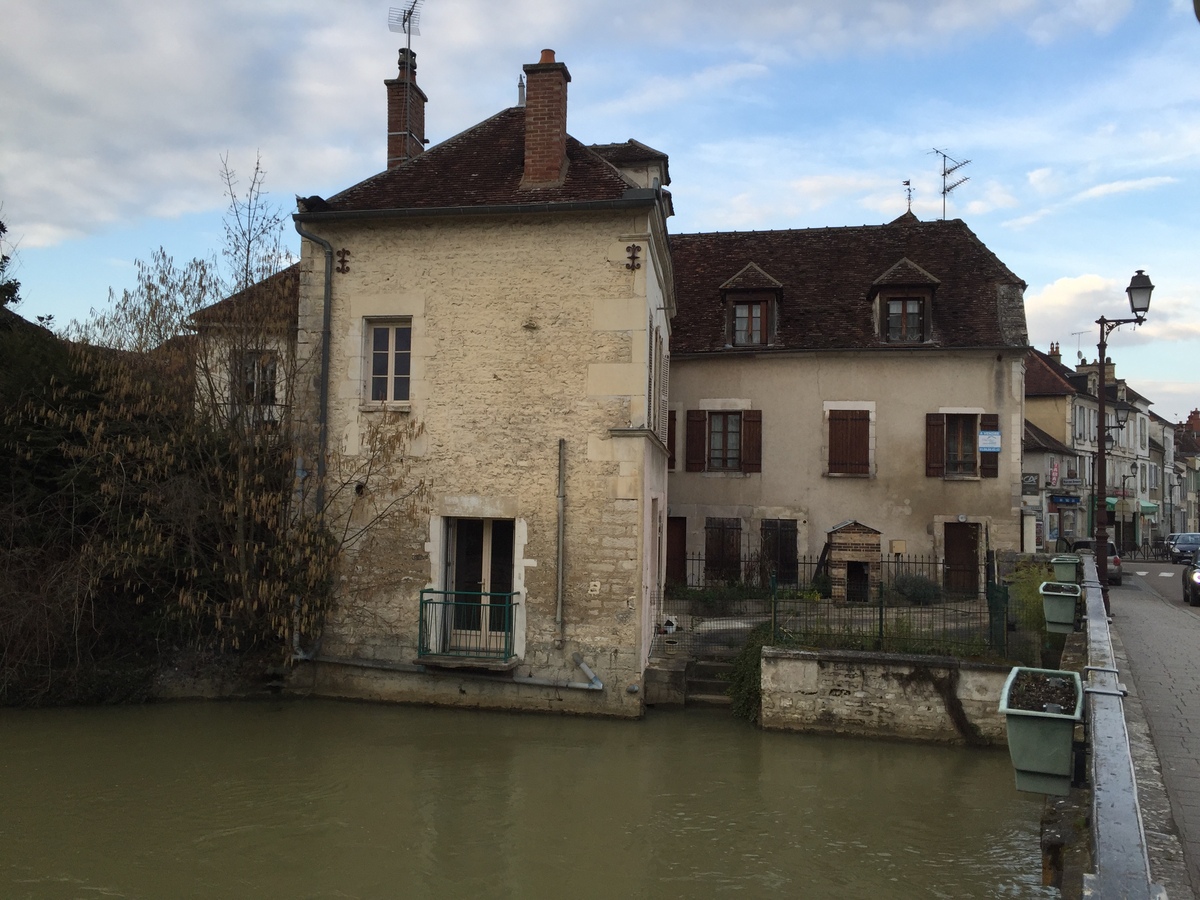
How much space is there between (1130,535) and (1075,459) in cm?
1127

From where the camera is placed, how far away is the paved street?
397 centimetres

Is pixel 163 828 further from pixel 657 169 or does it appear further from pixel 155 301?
pixel 657 169

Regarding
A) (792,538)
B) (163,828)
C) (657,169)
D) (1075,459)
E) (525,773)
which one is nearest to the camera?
(163,828)

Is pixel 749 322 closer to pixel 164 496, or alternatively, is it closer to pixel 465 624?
pixel 465 624

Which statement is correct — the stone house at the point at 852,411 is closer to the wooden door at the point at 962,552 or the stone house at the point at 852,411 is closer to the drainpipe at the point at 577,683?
the wooden door at the point at 962,552

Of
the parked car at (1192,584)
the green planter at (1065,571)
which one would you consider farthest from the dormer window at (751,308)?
the parked car at (1192,584)

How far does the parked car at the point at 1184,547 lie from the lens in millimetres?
33688

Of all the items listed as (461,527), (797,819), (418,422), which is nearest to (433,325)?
(418,422)

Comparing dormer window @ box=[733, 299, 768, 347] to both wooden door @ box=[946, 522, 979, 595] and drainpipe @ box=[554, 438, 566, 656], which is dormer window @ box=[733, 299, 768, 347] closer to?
wooden door @ box=[946, 522, 979, 595]

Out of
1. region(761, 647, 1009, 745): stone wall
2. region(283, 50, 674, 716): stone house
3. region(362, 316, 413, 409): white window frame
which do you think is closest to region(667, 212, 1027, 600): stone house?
region(283, 50, 674, 716): stone house

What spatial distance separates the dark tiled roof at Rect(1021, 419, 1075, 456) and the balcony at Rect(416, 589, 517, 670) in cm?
2418

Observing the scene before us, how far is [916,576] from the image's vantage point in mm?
17031

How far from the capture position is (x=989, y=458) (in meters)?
18.4

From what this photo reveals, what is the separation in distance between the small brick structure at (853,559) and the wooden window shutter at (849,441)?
2994 mm
